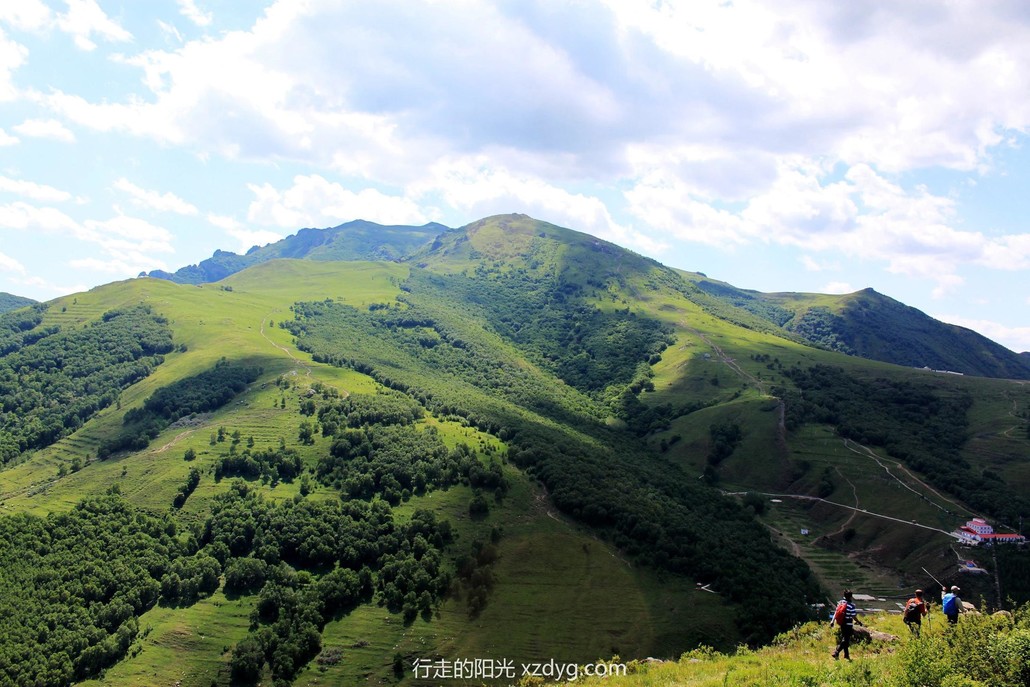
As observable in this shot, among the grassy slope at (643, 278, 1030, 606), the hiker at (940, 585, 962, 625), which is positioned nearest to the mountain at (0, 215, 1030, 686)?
the grassy slope at (643, 278, 1030, 606)

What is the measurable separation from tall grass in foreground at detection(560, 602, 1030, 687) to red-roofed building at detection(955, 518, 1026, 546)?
105 m

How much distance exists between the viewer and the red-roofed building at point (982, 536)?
133375 mm

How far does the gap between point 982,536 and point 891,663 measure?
129 meters

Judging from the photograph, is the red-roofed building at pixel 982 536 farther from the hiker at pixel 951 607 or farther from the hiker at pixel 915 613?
the hiker at pixel 951 607

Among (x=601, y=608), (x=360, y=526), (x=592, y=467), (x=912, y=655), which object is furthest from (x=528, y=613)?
(x=912, y=655)

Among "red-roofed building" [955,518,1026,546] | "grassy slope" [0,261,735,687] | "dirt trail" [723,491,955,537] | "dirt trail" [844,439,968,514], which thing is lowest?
"grassy slope" [0,261,735,687]

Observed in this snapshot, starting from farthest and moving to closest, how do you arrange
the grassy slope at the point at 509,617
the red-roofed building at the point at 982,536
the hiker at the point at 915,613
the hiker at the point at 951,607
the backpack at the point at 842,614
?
1. the red-roofed building at the point at 982,536
2. the grassy slope at the point at 509,617
3. the backpack at the point at 842,614
4. the hiker at the point at 915,613
5. the hiker at the point at 951,607

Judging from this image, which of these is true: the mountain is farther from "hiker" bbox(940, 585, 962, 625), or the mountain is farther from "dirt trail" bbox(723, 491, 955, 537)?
"hiker" bbox(940, 585, 962, 625)

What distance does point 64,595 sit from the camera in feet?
383

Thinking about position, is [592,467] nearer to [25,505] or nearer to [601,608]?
[601,608]

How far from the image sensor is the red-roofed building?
133375 millimetres

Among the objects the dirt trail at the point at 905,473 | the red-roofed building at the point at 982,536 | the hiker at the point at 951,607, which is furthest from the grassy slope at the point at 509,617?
the dirt trail at the point at 905,473

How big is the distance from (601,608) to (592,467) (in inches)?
2174

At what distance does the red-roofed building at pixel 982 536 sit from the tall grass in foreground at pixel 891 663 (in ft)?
346
